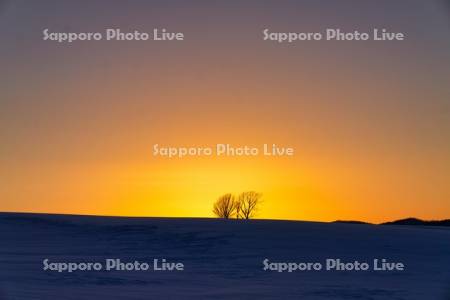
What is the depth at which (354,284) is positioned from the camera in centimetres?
1453

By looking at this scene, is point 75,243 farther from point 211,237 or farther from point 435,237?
point 435,237

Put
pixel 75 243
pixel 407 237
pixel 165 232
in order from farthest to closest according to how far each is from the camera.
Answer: pixel 407 237 → pixel 165 232 → pixel 75 243

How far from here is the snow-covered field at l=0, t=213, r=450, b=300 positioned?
43.8 feet

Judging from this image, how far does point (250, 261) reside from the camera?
17312 millimetres

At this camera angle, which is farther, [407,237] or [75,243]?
[407,237]

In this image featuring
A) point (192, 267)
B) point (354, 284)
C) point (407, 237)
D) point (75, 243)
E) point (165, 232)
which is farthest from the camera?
point (407, 237)

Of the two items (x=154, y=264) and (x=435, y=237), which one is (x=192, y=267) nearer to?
(x=154, y=264)

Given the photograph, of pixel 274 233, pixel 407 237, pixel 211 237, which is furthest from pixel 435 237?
pixel 211 237

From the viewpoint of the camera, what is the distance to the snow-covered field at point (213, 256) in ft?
43.8

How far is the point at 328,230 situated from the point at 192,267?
26.7 ft

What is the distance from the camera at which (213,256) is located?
17.9 m

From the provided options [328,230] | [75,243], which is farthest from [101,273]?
[328,230]

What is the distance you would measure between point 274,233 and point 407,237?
3.70 m

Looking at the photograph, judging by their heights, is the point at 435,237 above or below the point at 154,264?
above
